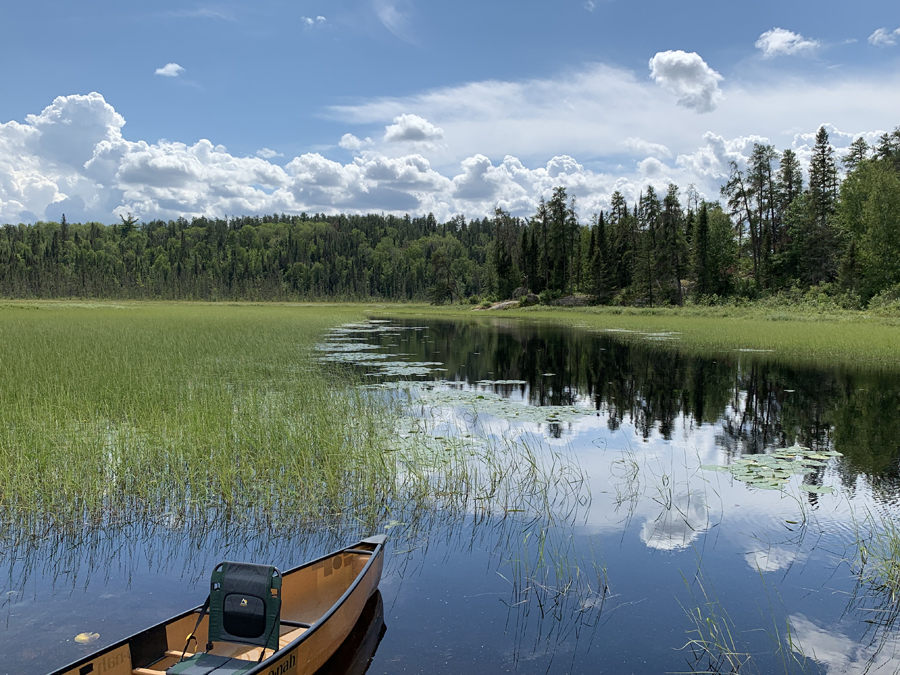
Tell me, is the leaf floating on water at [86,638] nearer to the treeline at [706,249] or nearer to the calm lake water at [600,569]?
the calm lake water at [600,569]

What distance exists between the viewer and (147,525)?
8.05 meters

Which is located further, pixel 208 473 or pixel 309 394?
pixel 309 394

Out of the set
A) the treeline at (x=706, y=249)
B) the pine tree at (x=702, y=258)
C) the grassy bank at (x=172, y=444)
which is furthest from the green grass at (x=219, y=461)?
the pine tree at (x=702, y=258)

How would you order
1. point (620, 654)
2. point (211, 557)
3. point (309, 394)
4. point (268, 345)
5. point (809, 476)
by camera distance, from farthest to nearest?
point (268, 345), point (309, 394), point (809, 476), point (211, 557), point (620, 654)

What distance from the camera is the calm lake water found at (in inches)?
218

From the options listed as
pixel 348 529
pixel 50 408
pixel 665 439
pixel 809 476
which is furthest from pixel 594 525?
pixel 50 408

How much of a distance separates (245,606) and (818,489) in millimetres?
9345

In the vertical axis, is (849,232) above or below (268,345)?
above

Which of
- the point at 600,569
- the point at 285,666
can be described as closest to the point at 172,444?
the point at 285,666

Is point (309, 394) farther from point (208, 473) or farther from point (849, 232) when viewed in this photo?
point (849, 232)

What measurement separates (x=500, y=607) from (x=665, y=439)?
8706mm

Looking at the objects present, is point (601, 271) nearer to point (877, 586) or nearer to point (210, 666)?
point (877, 586)

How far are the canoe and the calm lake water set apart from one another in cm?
48

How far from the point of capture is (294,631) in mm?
5270
